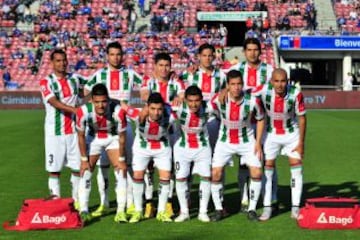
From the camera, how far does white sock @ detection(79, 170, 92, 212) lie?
9.15m

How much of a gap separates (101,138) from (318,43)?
30.5m

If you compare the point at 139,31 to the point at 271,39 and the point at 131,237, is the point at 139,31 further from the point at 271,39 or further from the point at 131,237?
the point at 131,237

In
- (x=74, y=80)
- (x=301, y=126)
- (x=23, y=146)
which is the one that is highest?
(x=74, y=80)

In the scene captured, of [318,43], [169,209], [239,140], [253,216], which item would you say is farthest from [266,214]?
[318,43]

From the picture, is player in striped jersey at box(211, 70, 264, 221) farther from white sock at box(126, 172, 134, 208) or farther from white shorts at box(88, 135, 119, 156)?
white shorts at box(88, 135, 119, 156)

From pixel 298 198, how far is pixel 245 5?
34.1m

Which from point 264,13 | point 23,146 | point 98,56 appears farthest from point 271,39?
point 23,146

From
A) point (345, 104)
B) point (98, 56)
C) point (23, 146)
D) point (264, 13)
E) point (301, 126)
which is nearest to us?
point (301, 126)

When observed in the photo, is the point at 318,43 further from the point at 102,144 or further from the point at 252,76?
the point at 102,144

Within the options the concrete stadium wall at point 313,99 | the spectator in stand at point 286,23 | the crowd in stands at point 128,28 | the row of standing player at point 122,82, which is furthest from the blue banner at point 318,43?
the row of standing player at point 122,82

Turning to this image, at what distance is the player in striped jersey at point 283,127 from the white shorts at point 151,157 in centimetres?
134

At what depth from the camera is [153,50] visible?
1540 inches

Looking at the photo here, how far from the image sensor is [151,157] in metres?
9.07

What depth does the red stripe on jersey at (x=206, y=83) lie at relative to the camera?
9.55 metres
